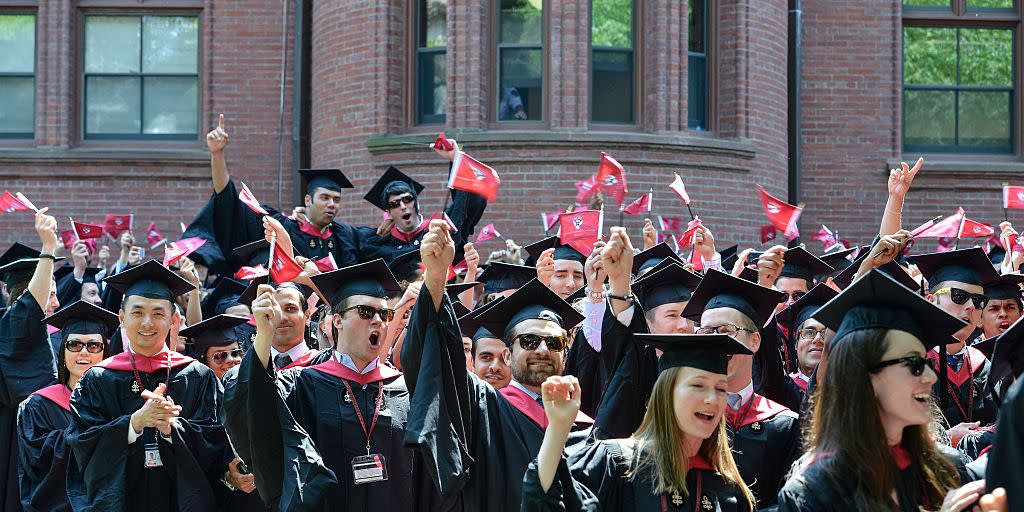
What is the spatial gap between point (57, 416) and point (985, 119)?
10.9 meters

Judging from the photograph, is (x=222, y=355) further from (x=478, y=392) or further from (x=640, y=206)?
(x=640, y=206)

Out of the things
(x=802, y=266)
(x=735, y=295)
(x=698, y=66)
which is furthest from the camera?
(x=698, y=66)

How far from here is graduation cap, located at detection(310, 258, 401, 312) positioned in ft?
20.4

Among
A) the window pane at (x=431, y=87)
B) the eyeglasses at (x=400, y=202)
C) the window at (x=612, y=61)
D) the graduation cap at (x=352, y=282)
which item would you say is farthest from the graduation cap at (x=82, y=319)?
the window at (x=612, y=61)

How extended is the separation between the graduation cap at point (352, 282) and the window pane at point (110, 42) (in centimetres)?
895

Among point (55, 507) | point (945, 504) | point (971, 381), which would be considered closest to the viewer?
point (945, 504)

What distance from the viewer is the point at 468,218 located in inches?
409

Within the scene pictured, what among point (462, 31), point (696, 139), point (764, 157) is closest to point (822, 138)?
point (764, 157)

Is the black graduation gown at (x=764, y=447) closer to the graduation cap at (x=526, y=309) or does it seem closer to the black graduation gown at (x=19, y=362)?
the graduation cap at (x=526, y=309)

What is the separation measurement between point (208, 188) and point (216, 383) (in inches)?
275

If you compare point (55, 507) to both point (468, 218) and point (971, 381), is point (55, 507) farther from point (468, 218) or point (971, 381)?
point (971, 381)

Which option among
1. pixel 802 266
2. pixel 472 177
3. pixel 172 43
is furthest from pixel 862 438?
pixel 172 43

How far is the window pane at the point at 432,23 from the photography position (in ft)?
42.3

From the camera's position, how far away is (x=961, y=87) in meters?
14.4
